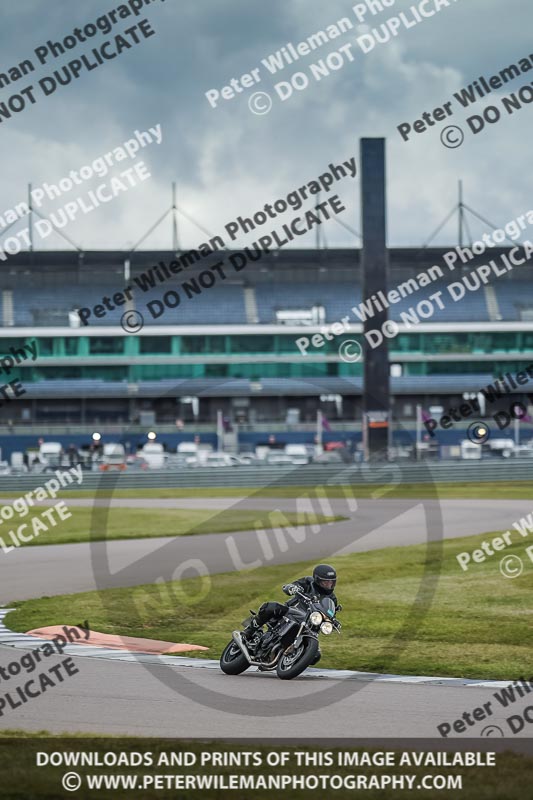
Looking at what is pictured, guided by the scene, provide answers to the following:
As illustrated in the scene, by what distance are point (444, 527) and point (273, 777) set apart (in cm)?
2427

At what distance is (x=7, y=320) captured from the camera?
Answer: 8525 centimetres

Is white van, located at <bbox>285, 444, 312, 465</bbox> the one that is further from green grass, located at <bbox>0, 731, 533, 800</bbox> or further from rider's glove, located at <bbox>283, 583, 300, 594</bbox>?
green grass, located at <bbox>0, 731, 533, 800</bbox>

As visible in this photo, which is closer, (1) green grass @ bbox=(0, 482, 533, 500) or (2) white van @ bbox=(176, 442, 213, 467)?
(1) green grass @ bbox=(0, 482, 533, 500)

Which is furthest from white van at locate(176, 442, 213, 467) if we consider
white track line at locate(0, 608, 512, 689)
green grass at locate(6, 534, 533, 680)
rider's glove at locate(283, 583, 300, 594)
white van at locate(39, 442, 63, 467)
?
rider's glove at locate(283, 583, 300, 594)

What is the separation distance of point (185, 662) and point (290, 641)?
2.05 m

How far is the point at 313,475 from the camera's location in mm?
54844

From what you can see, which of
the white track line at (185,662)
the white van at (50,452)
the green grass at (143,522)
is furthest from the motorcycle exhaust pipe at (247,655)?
the white van at (50,452)

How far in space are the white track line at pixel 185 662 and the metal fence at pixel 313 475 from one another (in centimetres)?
3759

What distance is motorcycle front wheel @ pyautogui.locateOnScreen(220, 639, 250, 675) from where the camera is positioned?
39.6 feet

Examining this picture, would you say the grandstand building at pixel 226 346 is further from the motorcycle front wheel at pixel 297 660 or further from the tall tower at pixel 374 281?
the motorcycle front wheel at pixel 297 660

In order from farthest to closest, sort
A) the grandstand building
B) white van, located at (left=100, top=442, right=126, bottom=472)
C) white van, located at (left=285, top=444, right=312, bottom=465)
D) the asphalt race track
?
the grandstand building → white van, located at (left=285, top=444, right=312, bottom=465) → white van, located at (left=100, top=442, right=126, bottom=472) → the asphalt race track

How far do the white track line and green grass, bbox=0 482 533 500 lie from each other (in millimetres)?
32148

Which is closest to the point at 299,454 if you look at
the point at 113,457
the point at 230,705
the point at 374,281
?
the point at 113,457

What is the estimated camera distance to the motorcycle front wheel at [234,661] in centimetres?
1206
